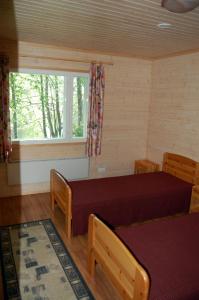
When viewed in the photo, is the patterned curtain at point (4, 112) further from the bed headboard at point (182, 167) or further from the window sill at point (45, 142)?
the bed headboard at point (182, 167)

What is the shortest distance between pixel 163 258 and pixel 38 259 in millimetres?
1336

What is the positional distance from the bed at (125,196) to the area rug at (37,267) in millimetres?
333

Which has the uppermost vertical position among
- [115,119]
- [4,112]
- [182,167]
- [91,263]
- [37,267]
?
[4,112]

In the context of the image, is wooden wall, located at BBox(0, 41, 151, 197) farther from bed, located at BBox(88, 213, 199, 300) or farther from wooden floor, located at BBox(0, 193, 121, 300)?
bed, located at BBox(88, 213, 199, 300)

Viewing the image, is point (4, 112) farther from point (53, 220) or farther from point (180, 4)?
point (180, 4)

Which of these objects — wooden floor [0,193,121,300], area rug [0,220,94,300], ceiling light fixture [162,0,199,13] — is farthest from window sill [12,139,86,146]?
ceiling light fixture [162,0,199,13]

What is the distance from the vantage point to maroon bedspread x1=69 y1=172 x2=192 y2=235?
3.07 meters

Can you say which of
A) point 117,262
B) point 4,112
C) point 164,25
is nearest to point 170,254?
point 117,262

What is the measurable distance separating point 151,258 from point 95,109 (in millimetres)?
2898

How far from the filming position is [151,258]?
6.48 ft

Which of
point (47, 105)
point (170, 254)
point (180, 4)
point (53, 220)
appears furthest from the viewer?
point (47, 105)

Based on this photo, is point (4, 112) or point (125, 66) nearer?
point (4, 112)

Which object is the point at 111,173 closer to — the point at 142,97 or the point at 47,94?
the point at 142,97

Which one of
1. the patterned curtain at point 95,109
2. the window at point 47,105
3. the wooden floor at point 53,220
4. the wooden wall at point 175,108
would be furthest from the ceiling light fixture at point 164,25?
the wooden floor at point 53,220
